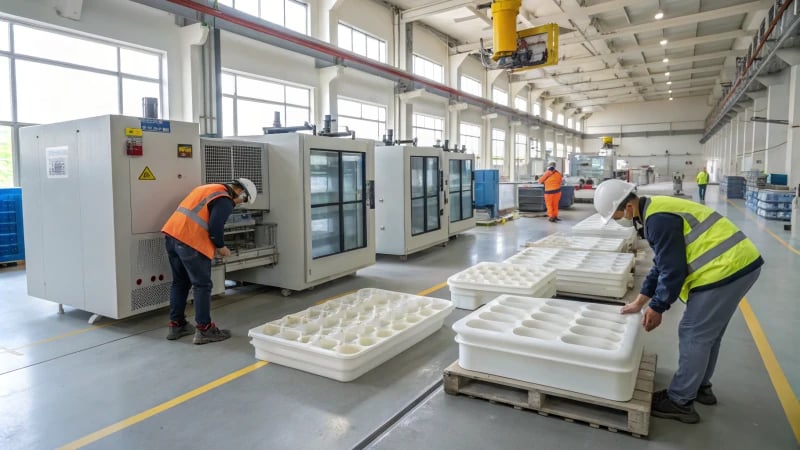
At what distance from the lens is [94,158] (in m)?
4.50

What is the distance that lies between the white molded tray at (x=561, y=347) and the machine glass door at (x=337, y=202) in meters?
3.17

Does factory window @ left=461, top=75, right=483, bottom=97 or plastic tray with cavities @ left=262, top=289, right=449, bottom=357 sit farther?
factory window @ left=461, top=75, right=483, bottom=97

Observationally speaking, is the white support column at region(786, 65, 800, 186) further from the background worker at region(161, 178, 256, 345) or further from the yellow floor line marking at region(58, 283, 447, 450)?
the yellow floor line marking at region(58, 283, 447, 450)

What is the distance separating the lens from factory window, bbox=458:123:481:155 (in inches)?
768

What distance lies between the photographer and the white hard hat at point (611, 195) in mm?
3002

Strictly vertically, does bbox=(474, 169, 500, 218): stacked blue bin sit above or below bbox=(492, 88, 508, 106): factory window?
below

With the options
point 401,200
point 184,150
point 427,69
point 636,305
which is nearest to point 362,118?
point 427,69

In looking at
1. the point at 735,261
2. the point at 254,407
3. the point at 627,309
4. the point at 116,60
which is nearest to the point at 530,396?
the point at 627,309

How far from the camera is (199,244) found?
4.16 metres

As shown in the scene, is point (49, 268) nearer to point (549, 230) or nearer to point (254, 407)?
A: point (254, 407)

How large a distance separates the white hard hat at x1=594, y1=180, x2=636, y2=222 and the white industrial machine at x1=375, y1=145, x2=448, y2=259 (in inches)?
209

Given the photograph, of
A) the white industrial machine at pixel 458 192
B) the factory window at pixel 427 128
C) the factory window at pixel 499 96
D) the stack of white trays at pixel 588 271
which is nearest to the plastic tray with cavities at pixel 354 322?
the stack of white trays at pixel 588 271

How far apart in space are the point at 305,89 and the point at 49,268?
322 inches

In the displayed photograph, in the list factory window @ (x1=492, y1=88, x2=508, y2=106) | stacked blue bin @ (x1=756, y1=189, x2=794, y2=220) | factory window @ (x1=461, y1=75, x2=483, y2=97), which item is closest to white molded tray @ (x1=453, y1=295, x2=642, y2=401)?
stacked blue bin @ (x1=756, y1=189, x2=794, y2=220)
